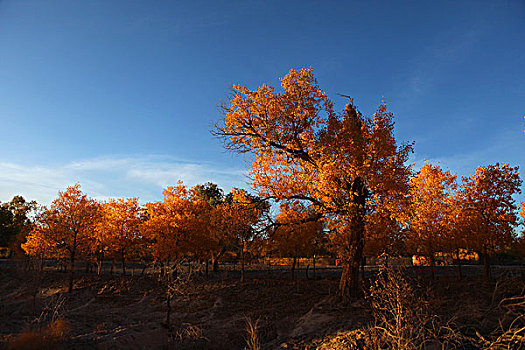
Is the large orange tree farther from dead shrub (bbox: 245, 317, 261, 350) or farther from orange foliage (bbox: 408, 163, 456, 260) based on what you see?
orange foliage (bbox: 408, 163, 456, 260)

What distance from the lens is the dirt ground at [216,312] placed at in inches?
414

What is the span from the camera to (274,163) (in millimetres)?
16125

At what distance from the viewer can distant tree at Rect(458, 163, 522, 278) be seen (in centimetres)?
2388

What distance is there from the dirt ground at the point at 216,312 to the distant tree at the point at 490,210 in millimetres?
4343

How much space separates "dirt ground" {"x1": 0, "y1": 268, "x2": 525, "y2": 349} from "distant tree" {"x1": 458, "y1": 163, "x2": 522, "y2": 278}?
4.34 metres

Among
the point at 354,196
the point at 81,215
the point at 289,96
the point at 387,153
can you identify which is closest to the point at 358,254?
the point at 354,196

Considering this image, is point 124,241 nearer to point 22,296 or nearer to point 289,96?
point 22,296

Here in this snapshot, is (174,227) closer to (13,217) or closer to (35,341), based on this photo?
(35,341)

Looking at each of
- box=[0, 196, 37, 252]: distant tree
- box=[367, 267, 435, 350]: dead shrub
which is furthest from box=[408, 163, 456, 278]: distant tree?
box=[0, 196, 37, 252]: distant tree

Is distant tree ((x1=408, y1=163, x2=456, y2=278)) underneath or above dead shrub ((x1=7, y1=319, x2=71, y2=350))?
above

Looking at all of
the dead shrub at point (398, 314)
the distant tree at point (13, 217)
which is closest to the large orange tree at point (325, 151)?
the dead shrub at point (398, 314)

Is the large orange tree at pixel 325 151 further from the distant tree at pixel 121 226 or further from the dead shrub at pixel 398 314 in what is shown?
the distant tree at pixel 121 226

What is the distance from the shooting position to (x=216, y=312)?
19.9 m

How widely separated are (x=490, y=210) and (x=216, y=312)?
2275 cm
